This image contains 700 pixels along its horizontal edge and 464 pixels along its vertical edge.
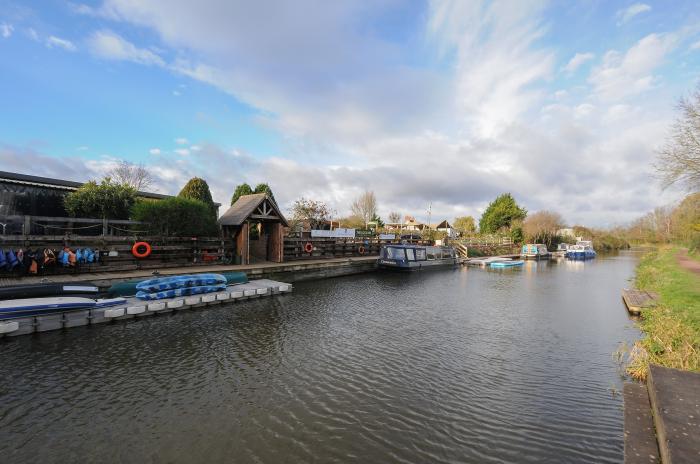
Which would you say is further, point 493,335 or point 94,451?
point 493,335

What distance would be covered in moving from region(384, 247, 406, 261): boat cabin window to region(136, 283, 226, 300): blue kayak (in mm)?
16091

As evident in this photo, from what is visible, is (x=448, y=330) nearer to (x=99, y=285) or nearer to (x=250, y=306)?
(x=250, y=306)

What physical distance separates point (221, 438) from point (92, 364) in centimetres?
434

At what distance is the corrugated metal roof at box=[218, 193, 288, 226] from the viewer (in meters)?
18.2

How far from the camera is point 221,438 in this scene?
4.99 metres

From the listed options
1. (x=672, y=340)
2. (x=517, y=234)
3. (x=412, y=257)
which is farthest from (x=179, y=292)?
(x=517, y=234)

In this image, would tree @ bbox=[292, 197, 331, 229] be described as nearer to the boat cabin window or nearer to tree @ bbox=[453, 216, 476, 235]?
the boat cabin window

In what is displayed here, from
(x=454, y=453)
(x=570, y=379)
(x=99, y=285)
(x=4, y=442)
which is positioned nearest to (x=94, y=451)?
(x=4, y=442)

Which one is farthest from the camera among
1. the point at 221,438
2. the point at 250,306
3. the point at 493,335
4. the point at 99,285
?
the point at 250,306

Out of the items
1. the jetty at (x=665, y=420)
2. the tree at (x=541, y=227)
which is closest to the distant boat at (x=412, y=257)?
the jetty at (x=665, y=420)

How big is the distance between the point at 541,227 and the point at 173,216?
54976 millimetres

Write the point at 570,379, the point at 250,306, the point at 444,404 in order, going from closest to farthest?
the point at 444,404, the point at 570,379, the point at 250,306

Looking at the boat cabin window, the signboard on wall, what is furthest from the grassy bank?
the signboard on wall

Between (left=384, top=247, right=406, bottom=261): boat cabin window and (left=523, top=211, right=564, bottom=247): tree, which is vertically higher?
(left=523, top=211, right=564, bottom=247): tree
